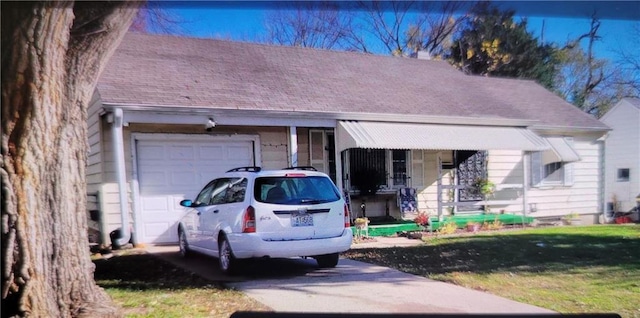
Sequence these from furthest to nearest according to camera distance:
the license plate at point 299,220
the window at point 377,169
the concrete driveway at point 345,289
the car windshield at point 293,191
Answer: the window at point 377,169 < the car windshield at point 293,191 < the license plate at point 299,220 < the concrete driveway at point 345,289

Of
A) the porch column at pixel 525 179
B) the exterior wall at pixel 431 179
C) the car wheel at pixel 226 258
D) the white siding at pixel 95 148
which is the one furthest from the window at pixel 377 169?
the white siding at pixel 95 148

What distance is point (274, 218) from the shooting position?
13.0 ft

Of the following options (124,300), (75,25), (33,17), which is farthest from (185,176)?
(33,17)

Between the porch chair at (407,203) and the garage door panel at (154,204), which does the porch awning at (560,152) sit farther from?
the garage door panel at (154,204)

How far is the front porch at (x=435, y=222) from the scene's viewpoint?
5922 mm

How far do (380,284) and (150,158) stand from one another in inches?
117

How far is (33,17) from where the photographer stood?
228 centimetres

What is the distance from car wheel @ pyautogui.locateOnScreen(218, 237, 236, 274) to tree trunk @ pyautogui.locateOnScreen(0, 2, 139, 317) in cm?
128

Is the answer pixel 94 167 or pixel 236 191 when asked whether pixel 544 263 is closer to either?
pixel 236 191

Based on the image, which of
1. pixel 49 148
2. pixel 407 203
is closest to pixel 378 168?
pixel 407 203

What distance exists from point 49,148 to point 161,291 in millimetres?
1558

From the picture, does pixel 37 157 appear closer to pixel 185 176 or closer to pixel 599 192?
pixel 185 176

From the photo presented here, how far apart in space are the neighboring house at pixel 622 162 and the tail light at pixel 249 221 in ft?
11.8

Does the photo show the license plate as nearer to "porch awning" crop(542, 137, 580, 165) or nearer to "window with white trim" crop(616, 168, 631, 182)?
"window with white trim" crop(616, 168, 631, 182)
